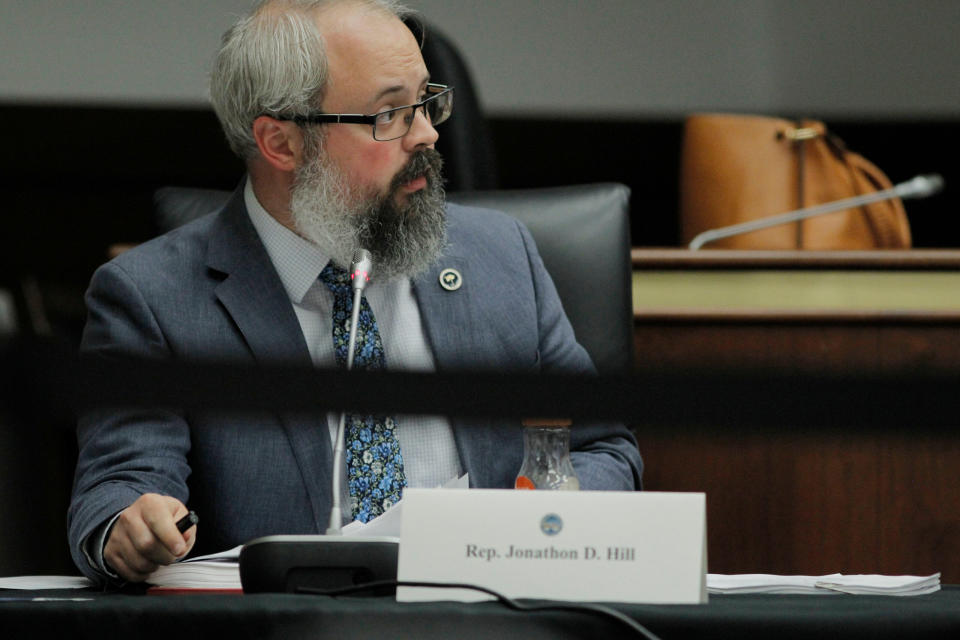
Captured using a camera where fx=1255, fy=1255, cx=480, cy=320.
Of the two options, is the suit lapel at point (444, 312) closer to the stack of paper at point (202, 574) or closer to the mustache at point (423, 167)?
the mustache at point (423, 167)

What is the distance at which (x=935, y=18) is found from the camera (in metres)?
1.72

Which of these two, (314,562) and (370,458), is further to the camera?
(370,458)

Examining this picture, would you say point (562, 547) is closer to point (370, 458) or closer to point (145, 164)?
point (370, 458)

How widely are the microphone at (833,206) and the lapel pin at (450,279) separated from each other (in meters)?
0.53

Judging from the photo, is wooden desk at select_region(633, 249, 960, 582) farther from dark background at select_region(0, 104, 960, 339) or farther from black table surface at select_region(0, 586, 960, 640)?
dark background at select_region(0, 104, 960, 339)

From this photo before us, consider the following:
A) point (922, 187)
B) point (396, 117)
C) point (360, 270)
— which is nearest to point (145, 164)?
point (396, 117)

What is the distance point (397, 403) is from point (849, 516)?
1407 mm

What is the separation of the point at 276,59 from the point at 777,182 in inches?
34.2

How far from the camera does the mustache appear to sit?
4.81ft

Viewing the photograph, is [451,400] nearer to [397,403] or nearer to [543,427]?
[397,403]

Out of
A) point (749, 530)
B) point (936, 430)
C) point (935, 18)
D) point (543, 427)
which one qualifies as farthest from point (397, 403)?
point (935, 18)

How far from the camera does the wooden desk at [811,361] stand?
1642mm

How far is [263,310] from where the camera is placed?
1.36 meters

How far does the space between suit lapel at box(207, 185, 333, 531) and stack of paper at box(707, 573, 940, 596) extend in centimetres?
52
